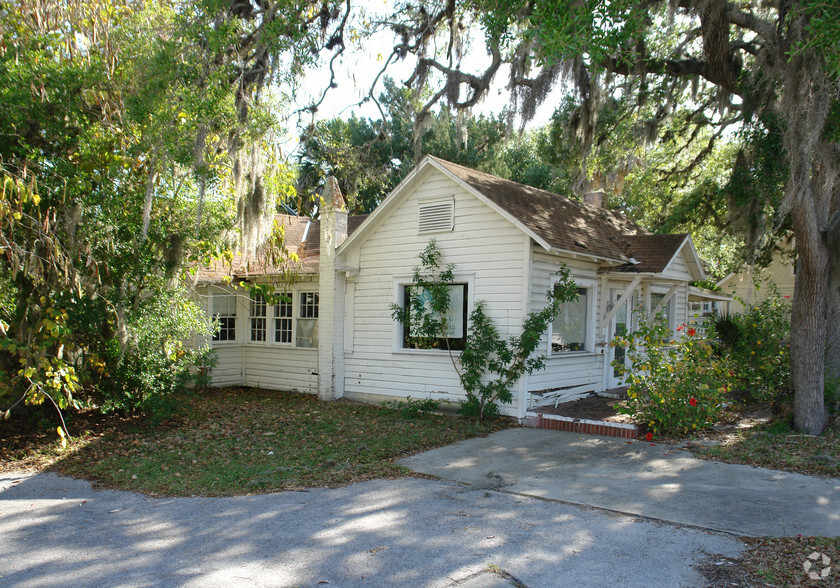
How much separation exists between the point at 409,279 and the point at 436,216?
134cm

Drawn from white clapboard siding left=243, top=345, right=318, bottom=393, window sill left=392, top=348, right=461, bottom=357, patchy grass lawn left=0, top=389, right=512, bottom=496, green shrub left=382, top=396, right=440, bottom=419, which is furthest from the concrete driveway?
white clapboard siding left=243, top=345, right=318, bottom=393

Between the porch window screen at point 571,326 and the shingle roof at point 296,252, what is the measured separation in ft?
17.7

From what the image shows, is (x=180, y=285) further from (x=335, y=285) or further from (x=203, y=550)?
(x=203, y=550)

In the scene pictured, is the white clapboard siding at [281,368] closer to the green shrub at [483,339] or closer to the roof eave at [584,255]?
the green shrub at [483,339]

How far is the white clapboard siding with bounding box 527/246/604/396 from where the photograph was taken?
10.9 m

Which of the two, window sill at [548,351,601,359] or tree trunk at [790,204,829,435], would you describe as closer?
tree trunk at [790,204,829,435]

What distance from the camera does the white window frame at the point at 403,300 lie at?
37.5ft

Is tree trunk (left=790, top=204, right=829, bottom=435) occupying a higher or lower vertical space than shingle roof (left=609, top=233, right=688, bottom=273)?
lower

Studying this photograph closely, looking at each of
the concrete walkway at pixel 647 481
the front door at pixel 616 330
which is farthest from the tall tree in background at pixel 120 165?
the front door at pixel 616 330

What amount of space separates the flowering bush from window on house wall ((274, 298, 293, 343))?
8.03 meters

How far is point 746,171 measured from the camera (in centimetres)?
1230

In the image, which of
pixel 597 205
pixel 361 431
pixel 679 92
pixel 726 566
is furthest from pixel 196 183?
pixel 597 205

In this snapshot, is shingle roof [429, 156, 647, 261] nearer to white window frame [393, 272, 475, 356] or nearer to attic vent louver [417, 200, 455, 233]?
attic vent louver [417, 200, 455, 233]

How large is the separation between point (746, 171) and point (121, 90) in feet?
36.7
